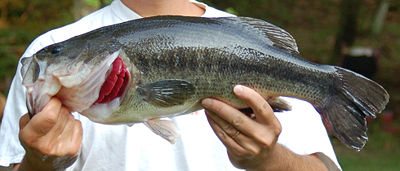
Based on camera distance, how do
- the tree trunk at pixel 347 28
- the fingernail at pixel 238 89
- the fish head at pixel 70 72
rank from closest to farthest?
the fish head at pixel 70 72, the fingernail at pixel 238 89, the tree trunk at pixel 347 28

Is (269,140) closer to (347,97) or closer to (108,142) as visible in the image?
(347,97)

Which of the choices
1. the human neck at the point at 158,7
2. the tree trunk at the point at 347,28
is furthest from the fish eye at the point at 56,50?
the tree trunk at the point at 347,28

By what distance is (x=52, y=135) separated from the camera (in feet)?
7.75

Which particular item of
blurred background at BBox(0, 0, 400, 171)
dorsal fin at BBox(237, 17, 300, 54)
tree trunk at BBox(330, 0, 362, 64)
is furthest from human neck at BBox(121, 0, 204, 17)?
tree trunk at BBox(330, 0, 362, 64)

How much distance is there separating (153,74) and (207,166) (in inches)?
28.9

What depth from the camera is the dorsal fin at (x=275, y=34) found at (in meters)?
2.54

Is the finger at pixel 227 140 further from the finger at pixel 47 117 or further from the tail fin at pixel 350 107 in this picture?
the finger at pixel 47 117

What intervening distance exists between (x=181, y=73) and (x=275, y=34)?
16.1 inches

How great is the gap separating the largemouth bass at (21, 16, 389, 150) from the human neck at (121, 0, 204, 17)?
52 centimetres

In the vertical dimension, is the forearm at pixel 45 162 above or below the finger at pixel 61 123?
below

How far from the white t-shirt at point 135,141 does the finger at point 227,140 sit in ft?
1.26

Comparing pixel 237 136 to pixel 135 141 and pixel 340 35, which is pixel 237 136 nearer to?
pixel 135 141

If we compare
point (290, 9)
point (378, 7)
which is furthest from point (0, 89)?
point (378, 7)

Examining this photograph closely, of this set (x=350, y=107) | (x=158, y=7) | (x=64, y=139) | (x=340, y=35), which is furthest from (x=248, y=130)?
(x=340, y=35)
